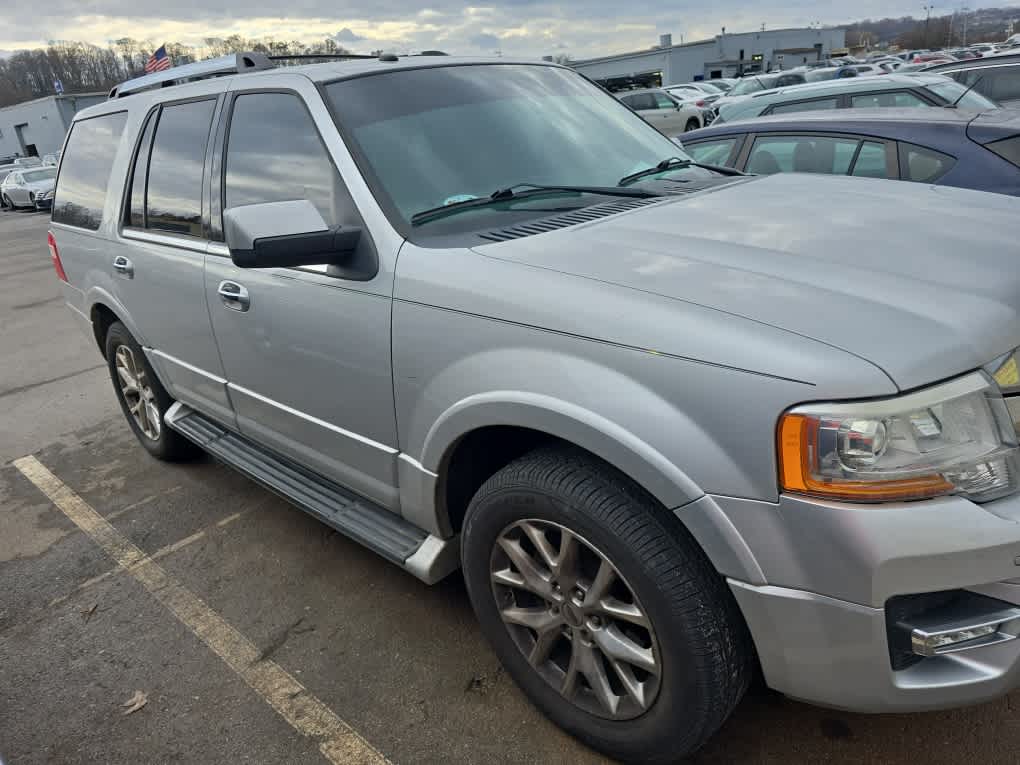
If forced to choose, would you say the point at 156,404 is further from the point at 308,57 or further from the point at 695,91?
the point at 695,91

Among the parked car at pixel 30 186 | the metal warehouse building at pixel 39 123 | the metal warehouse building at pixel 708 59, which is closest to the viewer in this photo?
the parked car at pixel 30 186

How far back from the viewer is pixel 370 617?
2.91 metres

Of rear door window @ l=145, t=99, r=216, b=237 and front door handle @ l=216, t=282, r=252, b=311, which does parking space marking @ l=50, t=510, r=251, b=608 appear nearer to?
front door handle @ l=216, t=282, r=252, b=311

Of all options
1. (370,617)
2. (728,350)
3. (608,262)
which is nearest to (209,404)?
(370,617)

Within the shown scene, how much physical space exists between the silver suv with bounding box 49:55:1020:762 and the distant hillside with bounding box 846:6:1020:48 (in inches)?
4018

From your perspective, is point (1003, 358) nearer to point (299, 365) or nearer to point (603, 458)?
point (603, 458)

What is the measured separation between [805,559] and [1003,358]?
0.63 metres

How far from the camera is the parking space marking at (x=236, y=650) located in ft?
7.64

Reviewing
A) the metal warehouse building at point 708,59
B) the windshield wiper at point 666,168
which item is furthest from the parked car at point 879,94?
the metal warehouse building at point 708,59

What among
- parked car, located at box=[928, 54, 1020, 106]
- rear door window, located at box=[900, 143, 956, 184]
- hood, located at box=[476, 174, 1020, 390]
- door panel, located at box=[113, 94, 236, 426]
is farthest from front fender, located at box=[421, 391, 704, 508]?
parked car, located at box=[928, 54, 1020, 106]

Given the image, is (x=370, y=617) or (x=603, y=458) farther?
(x=370, y=617)

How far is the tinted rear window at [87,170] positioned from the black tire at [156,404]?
61 cm

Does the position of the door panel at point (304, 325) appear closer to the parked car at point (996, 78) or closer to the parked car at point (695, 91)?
the parked car at point (996, 78)

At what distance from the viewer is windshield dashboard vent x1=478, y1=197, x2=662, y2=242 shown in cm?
225
